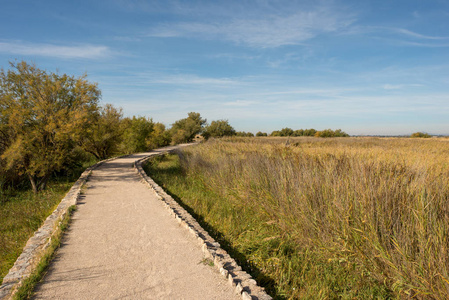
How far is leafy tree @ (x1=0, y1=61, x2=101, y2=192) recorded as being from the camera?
35.0ft

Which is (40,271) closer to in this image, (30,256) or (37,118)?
(30,256)

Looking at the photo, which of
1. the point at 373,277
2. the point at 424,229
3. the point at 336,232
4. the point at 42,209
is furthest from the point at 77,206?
the point at 424,229

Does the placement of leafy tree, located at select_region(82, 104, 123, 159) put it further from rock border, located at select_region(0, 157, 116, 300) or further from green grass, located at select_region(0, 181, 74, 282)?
rock border, located at select_region(0, 157, 116, 300)

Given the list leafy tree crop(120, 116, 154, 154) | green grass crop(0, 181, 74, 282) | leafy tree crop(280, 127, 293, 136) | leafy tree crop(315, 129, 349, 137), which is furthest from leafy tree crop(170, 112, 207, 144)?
green grass crop(0, 181, 74, 282)

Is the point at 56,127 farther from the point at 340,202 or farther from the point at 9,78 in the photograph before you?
the point at 340,202

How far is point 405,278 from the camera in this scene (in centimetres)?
329

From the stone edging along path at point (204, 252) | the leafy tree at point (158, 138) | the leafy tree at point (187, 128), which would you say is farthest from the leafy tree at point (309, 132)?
the stone edging along path at point (204, 252)

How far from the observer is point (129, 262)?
13.6 ft

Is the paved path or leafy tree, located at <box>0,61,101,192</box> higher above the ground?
leafy tree, located at <box>0,61,101,192</box>

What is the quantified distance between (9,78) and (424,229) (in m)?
14.4

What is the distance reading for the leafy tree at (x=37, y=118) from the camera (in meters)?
10.7

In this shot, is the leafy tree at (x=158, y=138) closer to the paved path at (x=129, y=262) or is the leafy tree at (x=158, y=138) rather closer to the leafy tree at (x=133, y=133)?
the leafy tree at (x=133, y=133)

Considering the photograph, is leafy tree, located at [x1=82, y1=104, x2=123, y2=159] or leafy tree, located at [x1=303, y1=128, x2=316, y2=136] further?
leafy tree, located at [x1=303, y1=128, x2=316, y2=136]

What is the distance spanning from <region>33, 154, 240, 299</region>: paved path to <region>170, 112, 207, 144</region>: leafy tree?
118 feet
